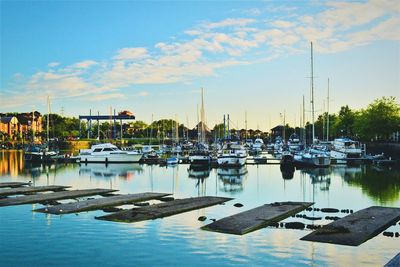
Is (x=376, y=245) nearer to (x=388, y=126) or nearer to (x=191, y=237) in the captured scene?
(x=191, y=237)

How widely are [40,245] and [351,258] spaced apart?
582 inches

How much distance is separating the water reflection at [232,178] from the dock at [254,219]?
43.7 ft

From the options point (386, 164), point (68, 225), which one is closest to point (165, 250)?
point (68, 225)

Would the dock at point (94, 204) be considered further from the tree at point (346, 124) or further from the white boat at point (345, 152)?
the tree at point (346, 124)

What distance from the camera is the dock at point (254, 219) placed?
980 inches

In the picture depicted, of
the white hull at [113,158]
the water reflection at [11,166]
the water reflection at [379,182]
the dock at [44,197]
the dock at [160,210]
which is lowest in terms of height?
the water reflection at [379,182]

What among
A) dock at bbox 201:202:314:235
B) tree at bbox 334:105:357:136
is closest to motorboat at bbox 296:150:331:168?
dock at bbox 201:202:314:235

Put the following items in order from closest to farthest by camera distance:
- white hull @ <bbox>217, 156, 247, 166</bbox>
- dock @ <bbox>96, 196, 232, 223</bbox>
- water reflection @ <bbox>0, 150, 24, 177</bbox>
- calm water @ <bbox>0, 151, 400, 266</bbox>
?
calm water @ <bbox>0, 151, 400, 266</bbox>
dock @ <bbox>96, 196, 232, 223</bbox>
water reflection @ <bbox>0, 150, 24, 177</bbox>
white hull @ <bbox>217, 156, 247, 166</bbox>


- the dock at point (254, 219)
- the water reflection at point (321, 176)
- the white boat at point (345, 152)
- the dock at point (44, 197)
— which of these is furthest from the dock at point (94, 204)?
the white boat at point (345, 152)

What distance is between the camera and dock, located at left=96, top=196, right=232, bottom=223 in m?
28.1

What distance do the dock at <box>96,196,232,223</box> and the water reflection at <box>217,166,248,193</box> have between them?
1075cm

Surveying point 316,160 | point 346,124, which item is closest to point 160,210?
point 316,160

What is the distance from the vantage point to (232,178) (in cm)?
5875

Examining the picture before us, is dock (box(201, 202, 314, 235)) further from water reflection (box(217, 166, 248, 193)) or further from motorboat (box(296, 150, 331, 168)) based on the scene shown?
motorboat (box(296, 150, 331, 168))
